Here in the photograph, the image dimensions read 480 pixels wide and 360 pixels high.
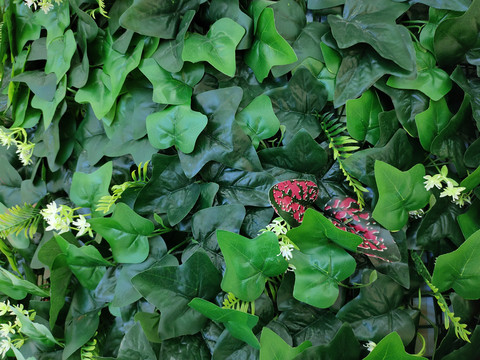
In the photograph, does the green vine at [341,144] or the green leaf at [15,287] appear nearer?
the green vine at [341,144]

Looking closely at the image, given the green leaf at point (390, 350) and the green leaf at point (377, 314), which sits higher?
the green leaf at point (390, 350)

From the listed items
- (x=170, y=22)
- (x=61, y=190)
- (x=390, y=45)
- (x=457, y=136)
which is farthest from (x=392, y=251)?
(x=61, y=190)

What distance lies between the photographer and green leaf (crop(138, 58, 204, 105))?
0.91 metres

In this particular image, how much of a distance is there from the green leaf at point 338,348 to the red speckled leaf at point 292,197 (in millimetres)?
197

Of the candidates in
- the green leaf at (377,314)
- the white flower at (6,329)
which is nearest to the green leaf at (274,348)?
the green leaf at (377,314)

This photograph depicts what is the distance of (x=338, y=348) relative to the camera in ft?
2.45

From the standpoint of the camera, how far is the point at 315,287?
777 millimetres

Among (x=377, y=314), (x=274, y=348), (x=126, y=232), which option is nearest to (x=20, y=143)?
(x=126, y=232)

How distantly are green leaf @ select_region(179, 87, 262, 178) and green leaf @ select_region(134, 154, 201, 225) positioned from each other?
36 millimetres

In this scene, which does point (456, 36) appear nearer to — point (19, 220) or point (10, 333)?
point (19, 220)

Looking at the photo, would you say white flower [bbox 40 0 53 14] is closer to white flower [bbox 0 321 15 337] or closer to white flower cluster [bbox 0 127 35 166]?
white flower cluster [bbox 0 127 35 166]

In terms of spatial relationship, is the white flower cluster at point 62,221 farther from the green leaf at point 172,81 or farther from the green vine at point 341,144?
the green vine at point 341,144

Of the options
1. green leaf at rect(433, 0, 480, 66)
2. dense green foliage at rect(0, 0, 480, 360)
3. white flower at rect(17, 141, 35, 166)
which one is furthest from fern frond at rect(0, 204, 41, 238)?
green leaf at rect(433, 0, 480, 66)

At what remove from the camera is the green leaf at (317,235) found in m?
0.74
